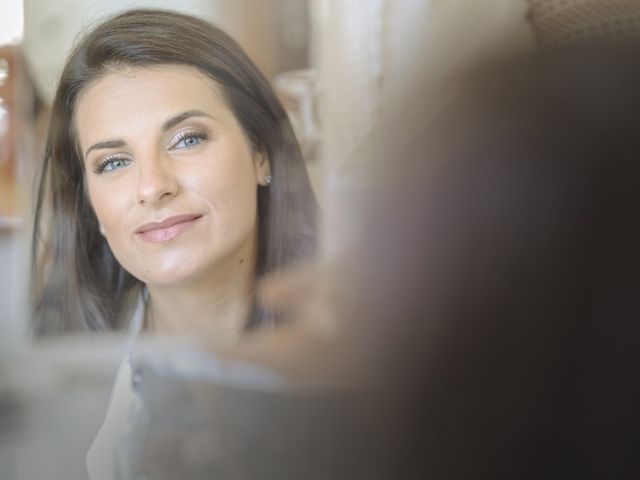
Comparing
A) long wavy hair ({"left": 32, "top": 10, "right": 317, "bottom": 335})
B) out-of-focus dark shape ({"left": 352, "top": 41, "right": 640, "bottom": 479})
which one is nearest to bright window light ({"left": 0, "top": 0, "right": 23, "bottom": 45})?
long wavy hair ({"left": 32, "top": 10, "right": 317, "bottom": 335})

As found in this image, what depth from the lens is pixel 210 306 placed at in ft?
1.40

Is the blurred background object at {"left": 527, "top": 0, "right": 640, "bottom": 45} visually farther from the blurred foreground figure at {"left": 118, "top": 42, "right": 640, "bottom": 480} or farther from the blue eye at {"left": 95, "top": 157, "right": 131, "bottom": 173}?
the blue eye at {"left": 95, "top": 157, "right": 131, "bottom": 173}

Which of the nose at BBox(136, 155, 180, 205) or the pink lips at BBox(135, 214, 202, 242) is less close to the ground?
the nose at BBox(136, 155, 180, 205)

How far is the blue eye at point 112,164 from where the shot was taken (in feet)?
1.37

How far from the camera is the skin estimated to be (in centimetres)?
41

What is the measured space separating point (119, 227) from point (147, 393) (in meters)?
0.12

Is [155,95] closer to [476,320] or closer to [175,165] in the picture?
[175,165]

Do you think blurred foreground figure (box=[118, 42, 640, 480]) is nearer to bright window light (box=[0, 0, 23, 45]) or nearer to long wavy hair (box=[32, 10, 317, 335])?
long wavy hair (box=[32, 10, 317, 335])

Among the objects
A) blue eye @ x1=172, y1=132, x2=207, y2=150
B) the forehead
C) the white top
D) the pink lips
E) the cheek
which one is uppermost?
the forehead

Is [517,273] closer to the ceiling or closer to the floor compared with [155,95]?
closer to the floor

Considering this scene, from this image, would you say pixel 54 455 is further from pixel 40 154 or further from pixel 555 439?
pixel 555 439

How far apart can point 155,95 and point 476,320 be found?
26 centimetres

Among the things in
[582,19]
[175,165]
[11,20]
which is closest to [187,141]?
[175,165]

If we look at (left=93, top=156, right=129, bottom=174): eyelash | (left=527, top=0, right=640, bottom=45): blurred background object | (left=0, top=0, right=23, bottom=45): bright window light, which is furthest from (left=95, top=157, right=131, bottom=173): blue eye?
(left=527, top=0, right=640, bottom=45): blurred background object
